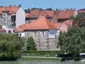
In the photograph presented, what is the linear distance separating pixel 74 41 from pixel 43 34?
2435 cm

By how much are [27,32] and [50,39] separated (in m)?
5.33

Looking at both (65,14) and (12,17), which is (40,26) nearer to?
(12,17)

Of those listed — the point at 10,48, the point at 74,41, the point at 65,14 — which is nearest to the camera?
the point at 74,41

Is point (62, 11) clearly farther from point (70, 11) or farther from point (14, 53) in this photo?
point (14, 53)

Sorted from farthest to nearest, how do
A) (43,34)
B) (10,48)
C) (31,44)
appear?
1. (43,34)
2. (31,44)
3. (10,48)

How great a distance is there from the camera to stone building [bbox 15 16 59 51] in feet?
281

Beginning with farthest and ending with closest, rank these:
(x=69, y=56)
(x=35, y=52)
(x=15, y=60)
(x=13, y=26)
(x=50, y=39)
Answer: (x=13, y=26) < (x=50, y=39) < (x=35, y=52) < (x=69, y=56) < (x=15, y=60)

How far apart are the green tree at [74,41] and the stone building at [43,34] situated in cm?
1899

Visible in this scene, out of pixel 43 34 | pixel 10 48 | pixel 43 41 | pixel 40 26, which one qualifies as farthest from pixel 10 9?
pixel 10 48

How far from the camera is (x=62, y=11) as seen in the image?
367 ft

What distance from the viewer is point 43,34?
8762cm

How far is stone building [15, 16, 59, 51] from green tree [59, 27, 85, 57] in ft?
62.3

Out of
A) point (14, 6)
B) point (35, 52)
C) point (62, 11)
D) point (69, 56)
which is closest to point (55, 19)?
point (62, 11)

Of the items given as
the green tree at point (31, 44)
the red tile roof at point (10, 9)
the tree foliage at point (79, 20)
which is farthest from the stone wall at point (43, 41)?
the red tile roof at point (10, 9)
